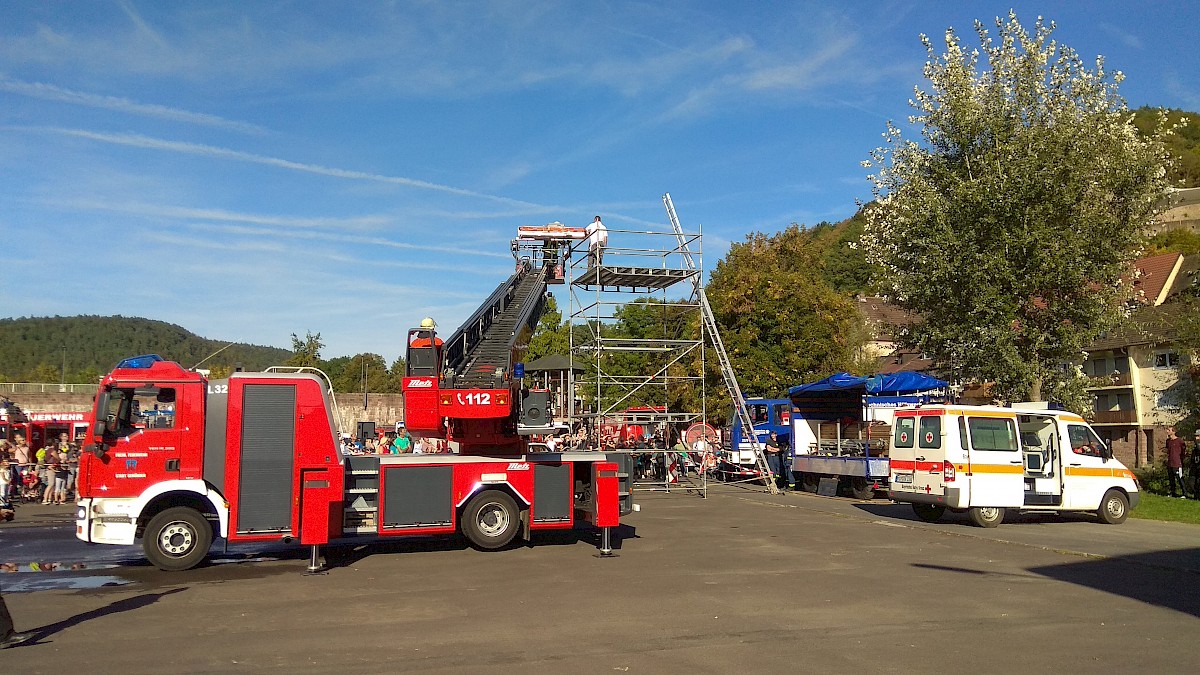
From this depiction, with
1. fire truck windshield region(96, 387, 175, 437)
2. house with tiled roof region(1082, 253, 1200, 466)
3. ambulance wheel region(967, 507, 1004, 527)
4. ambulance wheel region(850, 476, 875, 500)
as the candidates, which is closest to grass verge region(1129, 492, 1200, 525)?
ambulance wheel region(967, 507, 1004, 527)

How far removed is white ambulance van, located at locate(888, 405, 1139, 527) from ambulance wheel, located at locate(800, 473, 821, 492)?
808 cm

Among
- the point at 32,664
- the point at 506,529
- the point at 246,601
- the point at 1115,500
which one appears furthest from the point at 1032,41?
the point at 32,664

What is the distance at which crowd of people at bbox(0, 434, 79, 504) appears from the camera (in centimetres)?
2306

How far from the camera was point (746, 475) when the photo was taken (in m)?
30.6

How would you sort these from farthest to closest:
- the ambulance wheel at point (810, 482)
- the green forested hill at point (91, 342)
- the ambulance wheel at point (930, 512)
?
the green forested hill at point (91, 342) → the ambulance wheel at point (810, 482) → the ambulance wheel at point (930, 512)

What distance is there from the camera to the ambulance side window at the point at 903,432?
17.4 m

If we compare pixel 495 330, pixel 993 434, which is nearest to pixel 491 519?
pixel 495 330

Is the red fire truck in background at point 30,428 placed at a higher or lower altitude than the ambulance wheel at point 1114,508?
higher

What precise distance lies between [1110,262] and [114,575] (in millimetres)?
21226

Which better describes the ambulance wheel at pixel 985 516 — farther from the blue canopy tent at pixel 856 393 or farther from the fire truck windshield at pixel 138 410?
the fire truck windshield at pixel 138 410

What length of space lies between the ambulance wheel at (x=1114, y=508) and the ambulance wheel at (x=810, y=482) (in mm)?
9157

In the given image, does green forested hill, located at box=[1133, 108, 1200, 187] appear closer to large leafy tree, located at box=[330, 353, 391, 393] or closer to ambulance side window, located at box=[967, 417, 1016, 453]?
large leafy tree, located at box=[330, 353, 391, 393]

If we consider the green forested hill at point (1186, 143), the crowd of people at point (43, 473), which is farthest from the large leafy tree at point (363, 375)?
the green forested hill at point (1186, 143)

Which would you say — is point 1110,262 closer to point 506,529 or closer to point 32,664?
point 506,529
